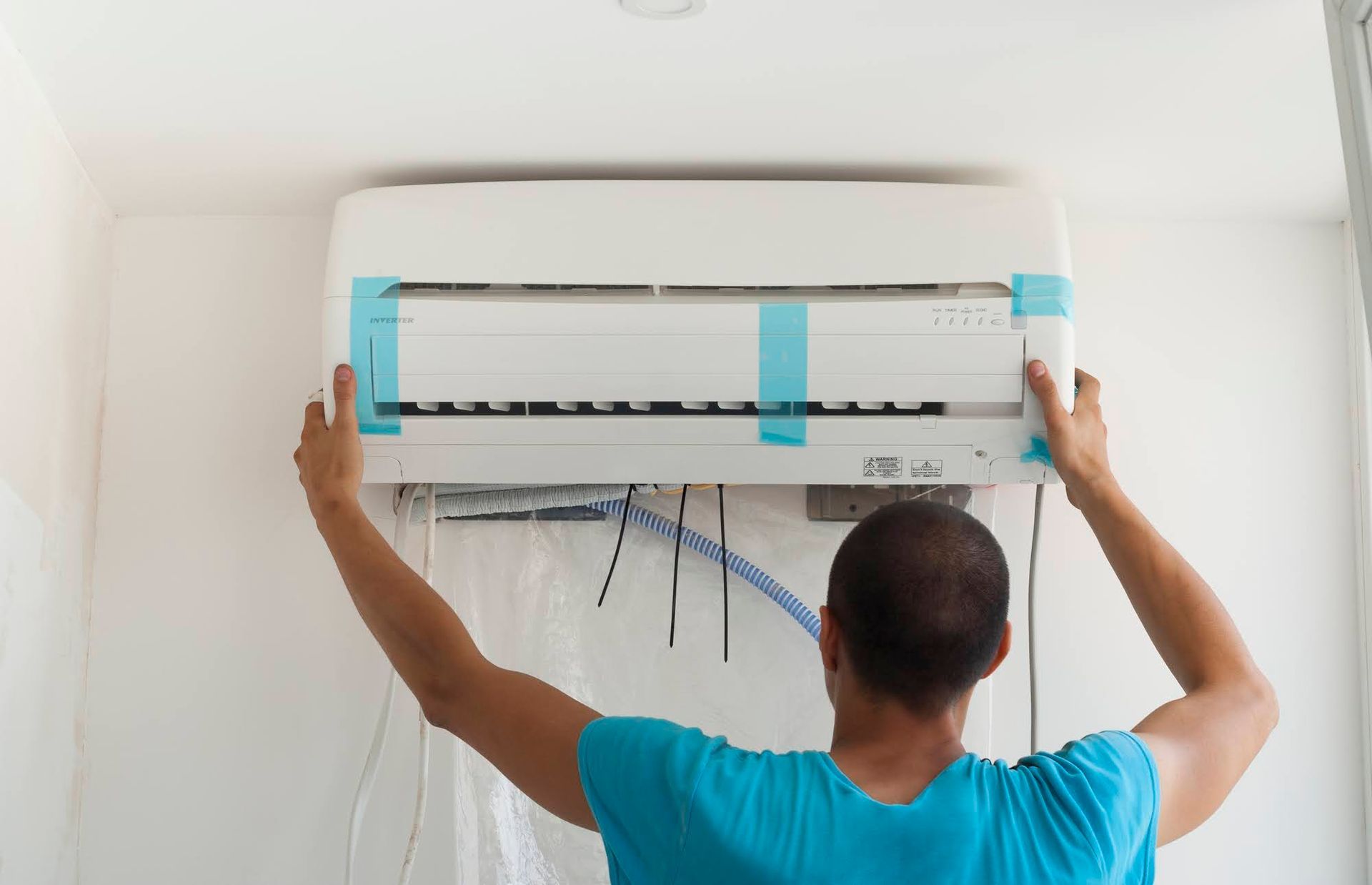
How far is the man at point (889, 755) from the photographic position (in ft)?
2.90

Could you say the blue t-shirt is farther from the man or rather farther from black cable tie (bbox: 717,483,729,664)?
black cable tie (bbox: 717,483,729,664)

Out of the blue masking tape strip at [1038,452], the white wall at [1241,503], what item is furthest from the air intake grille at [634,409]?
the white wall at [1241,503]

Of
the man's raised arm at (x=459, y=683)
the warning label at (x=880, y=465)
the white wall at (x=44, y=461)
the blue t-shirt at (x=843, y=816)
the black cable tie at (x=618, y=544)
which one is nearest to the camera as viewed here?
the blue t-shirt at (x=843, y=816)

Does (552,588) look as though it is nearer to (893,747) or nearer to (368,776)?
(368,776)

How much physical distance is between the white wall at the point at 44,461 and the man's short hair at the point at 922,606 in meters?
0.92

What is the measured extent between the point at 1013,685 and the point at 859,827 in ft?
2.54

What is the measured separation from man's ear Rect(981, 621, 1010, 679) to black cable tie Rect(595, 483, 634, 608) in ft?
1.89

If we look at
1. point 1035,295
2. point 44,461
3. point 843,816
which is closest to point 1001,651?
point 843,816

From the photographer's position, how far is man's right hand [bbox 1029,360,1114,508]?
1.33 meters

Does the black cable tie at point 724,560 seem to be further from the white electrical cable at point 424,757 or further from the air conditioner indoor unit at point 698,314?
the white electrical cable at point 424,757

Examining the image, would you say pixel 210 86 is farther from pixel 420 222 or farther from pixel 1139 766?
pixel 1139 766

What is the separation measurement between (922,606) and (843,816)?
0.18 m

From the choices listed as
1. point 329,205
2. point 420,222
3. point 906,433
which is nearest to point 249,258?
point 329,205

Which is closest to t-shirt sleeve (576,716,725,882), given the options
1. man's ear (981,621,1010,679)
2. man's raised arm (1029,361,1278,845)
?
man's ear (981,621,1010,679)
